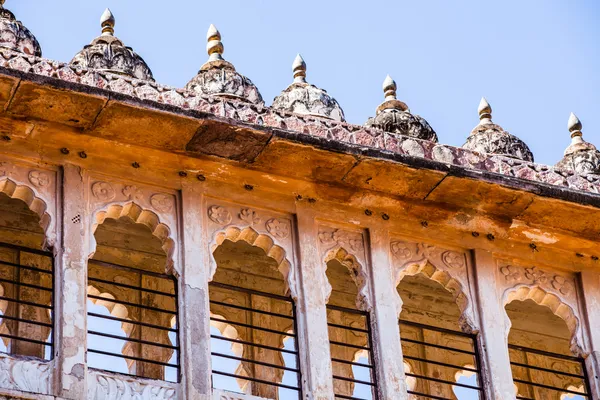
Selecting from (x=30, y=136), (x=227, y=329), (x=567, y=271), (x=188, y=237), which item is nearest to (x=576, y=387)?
(x=567, y=271)

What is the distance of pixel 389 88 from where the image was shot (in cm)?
1538

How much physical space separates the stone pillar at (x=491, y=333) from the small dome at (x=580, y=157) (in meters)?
1.27

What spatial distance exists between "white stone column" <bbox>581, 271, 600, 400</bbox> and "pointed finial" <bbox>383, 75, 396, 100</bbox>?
212 centimetres

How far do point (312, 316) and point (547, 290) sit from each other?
2.22 meters

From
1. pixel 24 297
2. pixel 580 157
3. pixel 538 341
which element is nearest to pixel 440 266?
pixel 580 157

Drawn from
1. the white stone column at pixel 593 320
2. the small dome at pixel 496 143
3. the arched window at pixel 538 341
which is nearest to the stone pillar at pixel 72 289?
the small dome at pixel 496 143

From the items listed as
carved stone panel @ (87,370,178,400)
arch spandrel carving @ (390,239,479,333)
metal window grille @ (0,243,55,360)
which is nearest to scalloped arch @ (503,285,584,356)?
arch spandrel carving @ (390,239,479,333)

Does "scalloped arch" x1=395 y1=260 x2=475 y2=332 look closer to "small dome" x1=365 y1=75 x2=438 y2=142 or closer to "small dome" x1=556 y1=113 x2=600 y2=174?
"small dome" x1=365 y1=75 x2=438 y2=142

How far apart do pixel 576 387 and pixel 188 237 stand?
16.1 feet

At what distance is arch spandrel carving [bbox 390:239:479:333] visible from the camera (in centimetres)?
1448

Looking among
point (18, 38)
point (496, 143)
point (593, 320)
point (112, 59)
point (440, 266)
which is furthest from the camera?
point (496, 143)

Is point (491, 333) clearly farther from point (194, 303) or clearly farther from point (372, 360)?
point (194, 303)

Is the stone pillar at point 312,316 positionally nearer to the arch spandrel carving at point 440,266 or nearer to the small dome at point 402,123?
the arch spandrel carving at point 440,266

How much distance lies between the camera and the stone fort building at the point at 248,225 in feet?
43.4
